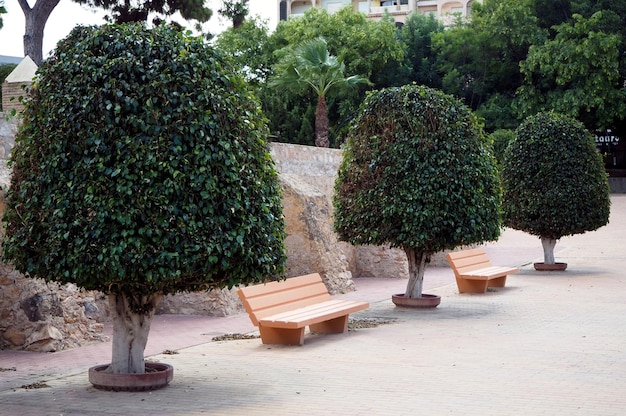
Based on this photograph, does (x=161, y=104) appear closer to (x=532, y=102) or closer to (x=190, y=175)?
(x=190, y=175)

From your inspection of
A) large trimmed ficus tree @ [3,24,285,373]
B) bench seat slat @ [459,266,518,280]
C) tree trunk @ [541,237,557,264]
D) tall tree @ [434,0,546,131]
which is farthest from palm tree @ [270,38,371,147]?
large trimmed ficus tree @ [3,24,285,373]

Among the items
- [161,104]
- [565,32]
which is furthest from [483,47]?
[161,104]

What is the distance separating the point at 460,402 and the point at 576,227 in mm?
Answer: 12255

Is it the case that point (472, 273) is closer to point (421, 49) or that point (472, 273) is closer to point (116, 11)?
point (116, 11)

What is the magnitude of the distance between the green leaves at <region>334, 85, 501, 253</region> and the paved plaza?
119 cm

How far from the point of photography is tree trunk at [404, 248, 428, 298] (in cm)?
1330

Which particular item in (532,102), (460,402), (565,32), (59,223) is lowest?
(460,402)

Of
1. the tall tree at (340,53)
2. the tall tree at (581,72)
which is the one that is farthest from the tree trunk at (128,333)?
the tall tree at (340,53)

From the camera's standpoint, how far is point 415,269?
13.4m

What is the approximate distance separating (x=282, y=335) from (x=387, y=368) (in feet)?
5.99

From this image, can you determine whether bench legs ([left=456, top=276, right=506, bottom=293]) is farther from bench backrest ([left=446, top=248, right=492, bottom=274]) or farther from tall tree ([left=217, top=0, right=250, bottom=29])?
tall tree ([left=217, top=0, right=250, bottom=29])

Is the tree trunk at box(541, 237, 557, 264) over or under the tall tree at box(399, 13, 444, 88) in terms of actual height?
under

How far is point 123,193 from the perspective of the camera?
275 inches

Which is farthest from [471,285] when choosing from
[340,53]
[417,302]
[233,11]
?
[340,53]
